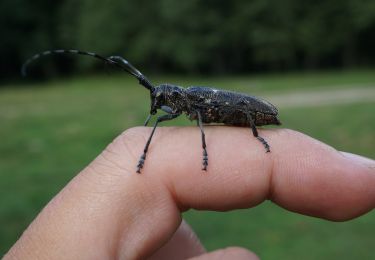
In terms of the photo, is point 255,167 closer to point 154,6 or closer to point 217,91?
point 217,91


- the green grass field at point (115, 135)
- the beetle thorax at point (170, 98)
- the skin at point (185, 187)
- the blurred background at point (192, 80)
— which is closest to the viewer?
the skin at point (185, 187)

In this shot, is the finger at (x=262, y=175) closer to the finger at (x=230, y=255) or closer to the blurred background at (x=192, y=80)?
the finger at (x=230, y=255)

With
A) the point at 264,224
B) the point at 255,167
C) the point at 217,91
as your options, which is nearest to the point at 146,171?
the point at 255,167

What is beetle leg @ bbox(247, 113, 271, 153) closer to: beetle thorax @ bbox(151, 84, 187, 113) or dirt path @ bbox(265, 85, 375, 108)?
beetle thorax @ bbox(151, 84, 187, 113)

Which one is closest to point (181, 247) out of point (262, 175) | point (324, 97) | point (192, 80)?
point (262, 175)

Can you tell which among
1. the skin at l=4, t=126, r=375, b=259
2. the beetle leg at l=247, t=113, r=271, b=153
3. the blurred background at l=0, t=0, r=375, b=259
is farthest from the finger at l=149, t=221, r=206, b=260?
the blurred background at l=0, t=0, r=375, b=259

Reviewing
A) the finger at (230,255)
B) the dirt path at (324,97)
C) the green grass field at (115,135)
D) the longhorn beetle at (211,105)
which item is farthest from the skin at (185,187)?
the dirt path at (324,97)
